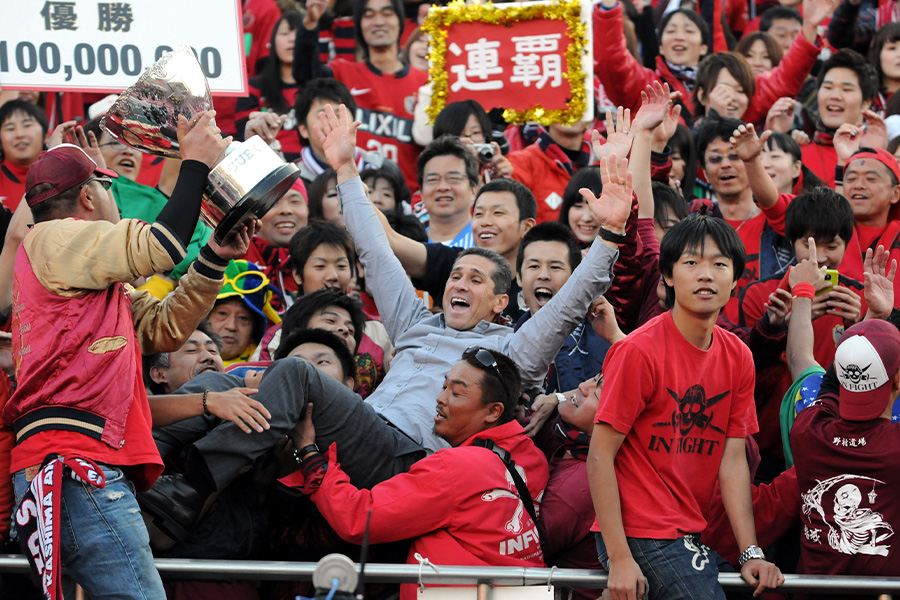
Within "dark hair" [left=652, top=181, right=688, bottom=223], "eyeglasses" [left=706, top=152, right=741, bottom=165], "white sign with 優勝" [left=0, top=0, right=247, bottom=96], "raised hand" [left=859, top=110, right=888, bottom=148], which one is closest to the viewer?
"white sign with 優勝" [left=0, top=0, right=247, bottom=96]

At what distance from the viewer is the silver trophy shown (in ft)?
12.6

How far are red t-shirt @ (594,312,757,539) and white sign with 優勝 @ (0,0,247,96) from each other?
2.71 meters

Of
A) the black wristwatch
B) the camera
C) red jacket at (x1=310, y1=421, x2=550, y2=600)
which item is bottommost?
red jacket at (x1=310, y1=421, x2=550, y2=600)

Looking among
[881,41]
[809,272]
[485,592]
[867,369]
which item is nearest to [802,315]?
[809,272]

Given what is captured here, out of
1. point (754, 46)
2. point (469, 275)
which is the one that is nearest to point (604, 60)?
point (754, 46)

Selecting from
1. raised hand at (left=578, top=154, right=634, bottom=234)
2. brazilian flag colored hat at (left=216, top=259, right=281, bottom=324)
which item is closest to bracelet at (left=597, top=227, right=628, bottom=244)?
raised hand at (left=578, top=154, right=634, bottom=234)

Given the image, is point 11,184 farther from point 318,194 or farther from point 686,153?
point 686,153

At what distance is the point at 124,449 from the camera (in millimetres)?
3768

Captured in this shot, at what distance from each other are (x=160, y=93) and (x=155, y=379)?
1.70 meters

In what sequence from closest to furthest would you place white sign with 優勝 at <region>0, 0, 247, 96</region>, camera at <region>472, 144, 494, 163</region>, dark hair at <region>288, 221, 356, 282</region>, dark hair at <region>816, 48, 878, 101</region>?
white sign with 優勝 at <region>0, 0, 247, 96</region>
dark hair at <region>288, 221, 356, 282</region>
camera at <region>472, 144, 494, 163</region>
dark hair at <region>816, 48, 878, 101</region>

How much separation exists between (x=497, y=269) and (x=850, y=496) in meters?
1.89

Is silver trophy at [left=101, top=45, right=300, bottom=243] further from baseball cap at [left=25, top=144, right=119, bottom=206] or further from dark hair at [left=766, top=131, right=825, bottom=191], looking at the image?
dark hair at [left=766, top=131, right=825, bottom=191]

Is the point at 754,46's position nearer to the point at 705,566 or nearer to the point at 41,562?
the point at 705,566

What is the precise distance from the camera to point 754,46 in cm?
936
